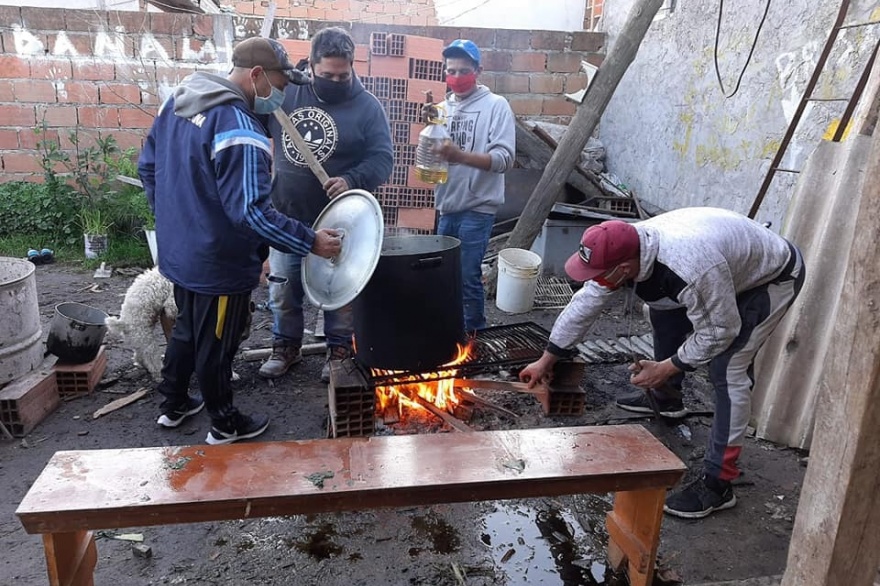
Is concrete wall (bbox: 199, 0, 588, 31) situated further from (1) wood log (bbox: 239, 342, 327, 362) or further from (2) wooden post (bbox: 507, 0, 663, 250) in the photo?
(1) wood log (bbox: 239, 342, 327, 362)

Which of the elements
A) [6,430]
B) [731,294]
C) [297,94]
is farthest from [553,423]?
[6,430]

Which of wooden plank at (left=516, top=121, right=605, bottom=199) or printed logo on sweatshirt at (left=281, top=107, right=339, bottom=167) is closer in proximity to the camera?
printed logo on sweatshirt at (left=281, top=107, right=339, bottom=167)

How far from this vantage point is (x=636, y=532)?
2.62 m

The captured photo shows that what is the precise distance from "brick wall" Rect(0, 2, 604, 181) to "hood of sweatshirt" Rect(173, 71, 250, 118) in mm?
4194

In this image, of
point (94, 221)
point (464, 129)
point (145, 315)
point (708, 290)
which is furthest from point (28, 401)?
point (94, 221)

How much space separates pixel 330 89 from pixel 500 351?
2.12 metres

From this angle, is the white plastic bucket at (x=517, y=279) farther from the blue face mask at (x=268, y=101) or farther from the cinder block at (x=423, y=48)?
the blue face mask at (x=268, y=101)

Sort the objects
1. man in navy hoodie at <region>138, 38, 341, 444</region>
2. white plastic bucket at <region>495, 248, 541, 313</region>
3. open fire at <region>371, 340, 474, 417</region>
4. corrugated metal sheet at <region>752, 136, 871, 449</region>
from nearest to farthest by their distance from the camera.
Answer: man in navy hoodie at <region>138, 38, 341, 444</region>
corrugated metal sheet at <region>752, 136, 871, 449</region>
open fire at <region>371, 340, 474, 417</region>
white plastic bucket at <region>495, 248, 541, 313</region>

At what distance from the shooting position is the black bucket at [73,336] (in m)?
4.07

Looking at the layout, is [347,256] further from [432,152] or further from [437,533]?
[437,533]

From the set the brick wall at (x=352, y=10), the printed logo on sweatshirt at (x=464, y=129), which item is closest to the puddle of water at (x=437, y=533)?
the printed logo on sweatshirt at (x=464, y=129)

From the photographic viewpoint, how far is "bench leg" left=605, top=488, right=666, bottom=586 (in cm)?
251

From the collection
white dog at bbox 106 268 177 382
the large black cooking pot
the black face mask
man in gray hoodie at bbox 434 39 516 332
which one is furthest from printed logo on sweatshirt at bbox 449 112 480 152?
white dog at bbox 106 268 177 382

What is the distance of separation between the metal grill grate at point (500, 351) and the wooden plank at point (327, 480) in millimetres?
1083
